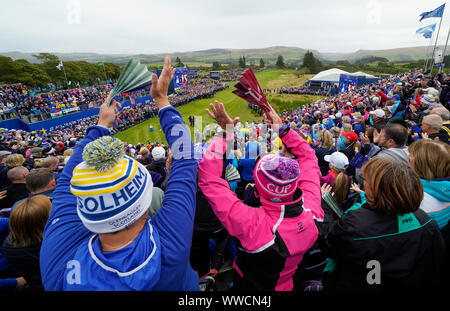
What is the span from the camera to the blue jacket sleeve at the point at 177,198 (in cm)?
118

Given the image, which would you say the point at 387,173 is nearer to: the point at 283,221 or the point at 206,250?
the point at 283,221

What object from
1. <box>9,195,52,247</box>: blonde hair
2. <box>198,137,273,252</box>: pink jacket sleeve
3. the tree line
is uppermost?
the tree line

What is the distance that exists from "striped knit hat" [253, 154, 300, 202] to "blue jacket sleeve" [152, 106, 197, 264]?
0.55 m

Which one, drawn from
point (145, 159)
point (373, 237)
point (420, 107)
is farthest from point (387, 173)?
point (420, 107)

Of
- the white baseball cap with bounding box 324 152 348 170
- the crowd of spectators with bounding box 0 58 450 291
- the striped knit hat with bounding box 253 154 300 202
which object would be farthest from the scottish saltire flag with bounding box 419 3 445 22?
the striped knit hat with bounding box 253 154 300 202

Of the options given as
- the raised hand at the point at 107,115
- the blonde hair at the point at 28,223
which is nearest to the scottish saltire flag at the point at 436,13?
the raised hand at the point at 107,115

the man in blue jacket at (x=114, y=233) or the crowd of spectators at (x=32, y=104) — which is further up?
the man in blue jacket at (x=114, y=233)

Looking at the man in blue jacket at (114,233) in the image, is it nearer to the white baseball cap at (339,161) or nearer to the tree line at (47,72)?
the white baseball cap at (339,161)

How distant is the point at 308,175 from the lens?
2.23 metres

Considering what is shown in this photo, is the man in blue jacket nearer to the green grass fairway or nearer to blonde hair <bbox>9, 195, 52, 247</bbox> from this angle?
blonde hair <bbox>9, 195, 52, 247</bbox>

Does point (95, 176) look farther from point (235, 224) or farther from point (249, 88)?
point (249, 88)

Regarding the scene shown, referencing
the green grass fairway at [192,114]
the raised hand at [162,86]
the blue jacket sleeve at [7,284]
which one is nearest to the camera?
the raised hand at [162,86]

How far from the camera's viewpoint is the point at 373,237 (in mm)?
1651

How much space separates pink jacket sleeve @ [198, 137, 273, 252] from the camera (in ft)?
5.19
